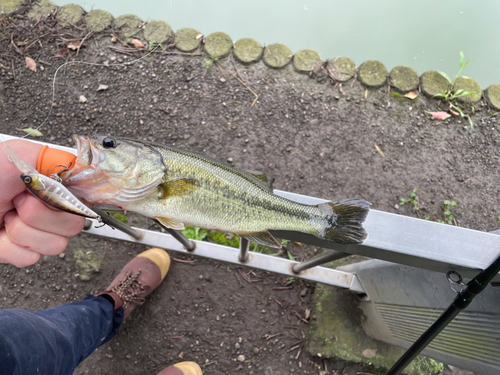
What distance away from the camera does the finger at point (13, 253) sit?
1.23 metres

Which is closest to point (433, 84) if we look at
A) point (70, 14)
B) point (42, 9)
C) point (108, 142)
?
point (108, 142)

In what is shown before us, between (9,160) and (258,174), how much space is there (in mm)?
1128

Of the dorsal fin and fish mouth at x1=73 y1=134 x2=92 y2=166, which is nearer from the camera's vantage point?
fish mouth at x1=73 y1=134 x2=92 y2=166

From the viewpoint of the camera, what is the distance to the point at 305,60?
3828 millimetres

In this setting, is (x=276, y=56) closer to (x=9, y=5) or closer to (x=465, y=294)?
(x=465, y=294)

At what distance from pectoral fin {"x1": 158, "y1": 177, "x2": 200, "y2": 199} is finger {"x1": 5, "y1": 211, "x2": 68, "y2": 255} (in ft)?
1.67

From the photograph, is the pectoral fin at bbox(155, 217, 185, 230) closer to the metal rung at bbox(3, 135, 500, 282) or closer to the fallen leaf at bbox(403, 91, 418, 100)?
the metal rung at bbox(3, 135, 500, 282)

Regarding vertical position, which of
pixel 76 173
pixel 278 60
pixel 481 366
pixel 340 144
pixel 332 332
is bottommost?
pixel 332 332

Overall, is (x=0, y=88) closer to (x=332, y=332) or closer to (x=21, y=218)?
(x=21, y=218)

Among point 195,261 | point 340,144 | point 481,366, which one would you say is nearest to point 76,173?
point 195,261

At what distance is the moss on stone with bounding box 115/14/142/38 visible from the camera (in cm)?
391

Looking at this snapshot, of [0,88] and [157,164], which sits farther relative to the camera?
[0,88]

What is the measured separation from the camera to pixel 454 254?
1.26 metres

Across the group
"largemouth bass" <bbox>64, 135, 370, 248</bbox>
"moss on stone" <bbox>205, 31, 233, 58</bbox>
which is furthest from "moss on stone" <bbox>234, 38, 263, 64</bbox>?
"largemouth bass" <bbox>64, 135, 370, 248</bbox>
